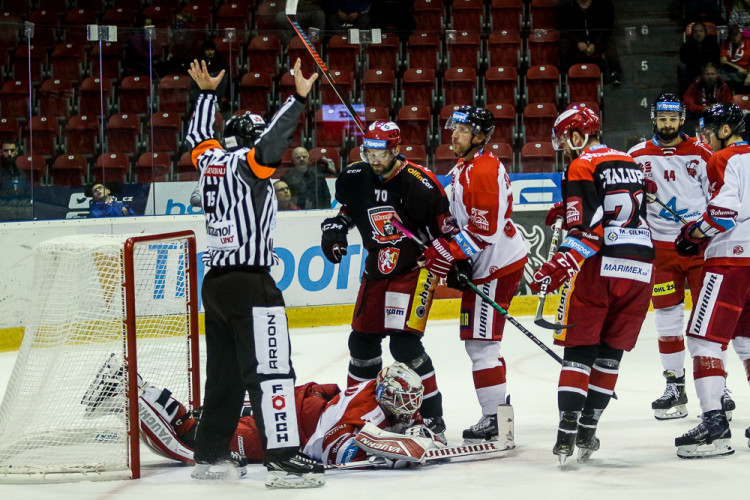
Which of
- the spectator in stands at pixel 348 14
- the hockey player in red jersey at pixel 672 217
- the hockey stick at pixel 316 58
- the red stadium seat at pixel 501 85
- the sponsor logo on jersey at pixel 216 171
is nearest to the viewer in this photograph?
the sponsor logo on jersey at pixel 216 171

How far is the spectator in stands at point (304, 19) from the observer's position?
880 cm

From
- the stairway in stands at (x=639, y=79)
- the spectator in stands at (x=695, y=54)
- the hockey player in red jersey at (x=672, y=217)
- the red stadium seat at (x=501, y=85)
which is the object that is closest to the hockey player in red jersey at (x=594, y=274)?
the hockey player in red jersey at (x=672, y=217)

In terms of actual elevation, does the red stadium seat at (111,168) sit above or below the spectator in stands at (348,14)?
below

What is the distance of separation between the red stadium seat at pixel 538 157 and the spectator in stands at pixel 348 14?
2356mm

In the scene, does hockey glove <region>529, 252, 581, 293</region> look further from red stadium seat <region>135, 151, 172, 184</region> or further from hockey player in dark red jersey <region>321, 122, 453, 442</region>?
red stadium seat <region>135, 151, 172, 184</region>

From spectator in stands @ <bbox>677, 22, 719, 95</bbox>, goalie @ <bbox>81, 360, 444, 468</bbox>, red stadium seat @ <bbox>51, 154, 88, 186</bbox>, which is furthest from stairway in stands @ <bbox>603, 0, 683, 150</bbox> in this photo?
goalie @ <bbox>81, 360, 444, 468</bbox>

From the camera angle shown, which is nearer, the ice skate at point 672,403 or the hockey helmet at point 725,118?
the hockey helmet at point 725,118

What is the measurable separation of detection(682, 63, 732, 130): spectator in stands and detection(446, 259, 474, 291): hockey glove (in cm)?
523

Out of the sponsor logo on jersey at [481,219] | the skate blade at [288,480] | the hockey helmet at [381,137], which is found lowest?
the skate blade at [288,480]

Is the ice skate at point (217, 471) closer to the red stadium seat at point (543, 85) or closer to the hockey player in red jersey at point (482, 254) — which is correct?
the hockey player in red jersey at point (482, 254)

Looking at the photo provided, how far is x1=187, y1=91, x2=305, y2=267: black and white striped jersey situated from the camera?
3.73 m

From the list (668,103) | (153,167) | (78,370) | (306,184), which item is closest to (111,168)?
(153,167)

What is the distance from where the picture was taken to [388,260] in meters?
4.52

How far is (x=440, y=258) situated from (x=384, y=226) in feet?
1.16
